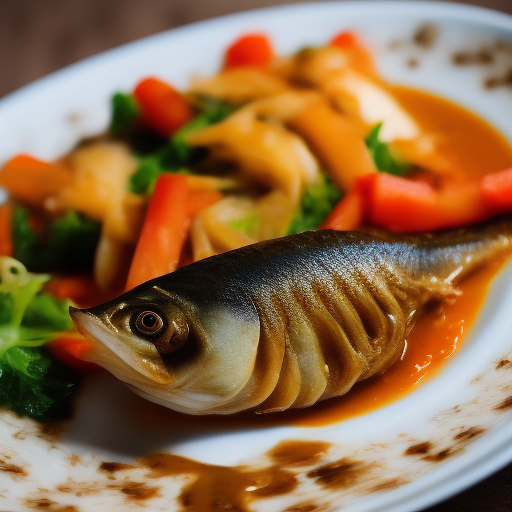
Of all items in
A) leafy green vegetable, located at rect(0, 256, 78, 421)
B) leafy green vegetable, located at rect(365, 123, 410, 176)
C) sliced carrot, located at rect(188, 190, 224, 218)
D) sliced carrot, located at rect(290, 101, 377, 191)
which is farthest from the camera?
leafy green vegetable, located at rect(365, 123, 410, 176)

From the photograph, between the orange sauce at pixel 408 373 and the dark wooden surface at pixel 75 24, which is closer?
the orange sauce at pixel 408 373

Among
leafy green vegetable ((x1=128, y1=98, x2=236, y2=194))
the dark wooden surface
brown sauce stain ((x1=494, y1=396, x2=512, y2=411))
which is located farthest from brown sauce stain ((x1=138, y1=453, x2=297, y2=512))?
the dark wooden surface

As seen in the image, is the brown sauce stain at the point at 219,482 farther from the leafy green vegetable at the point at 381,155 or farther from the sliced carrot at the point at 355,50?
the sliced carrot at the point at 355,50

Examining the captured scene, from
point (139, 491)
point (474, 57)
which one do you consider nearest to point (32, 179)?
point (139, 491)

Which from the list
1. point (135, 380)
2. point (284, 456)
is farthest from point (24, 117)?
point (284, 456)

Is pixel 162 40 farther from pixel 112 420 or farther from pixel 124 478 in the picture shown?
pixel 124 478

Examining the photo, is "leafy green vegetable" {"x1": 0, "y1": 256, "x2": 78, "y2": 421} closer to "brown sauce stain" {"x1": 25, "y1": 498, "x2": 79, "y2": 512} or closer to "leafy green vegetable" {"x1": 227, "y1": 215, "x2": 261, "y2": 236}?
"brown sauce stain" {"x1": 25, "y1": 498, "x2": 79, "y2": 512}

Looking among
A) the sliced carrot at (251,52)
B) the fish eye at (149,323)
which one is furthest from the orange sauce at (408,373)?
the sliced carrot at (251,52)

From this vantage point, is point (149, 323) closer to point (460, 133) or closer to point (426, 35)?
point (460, 133)
